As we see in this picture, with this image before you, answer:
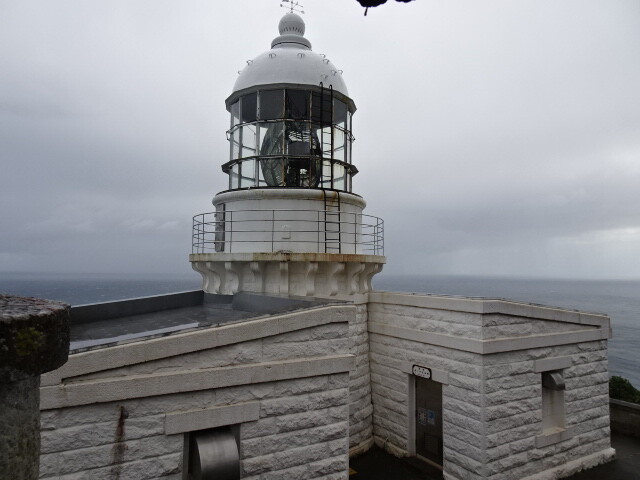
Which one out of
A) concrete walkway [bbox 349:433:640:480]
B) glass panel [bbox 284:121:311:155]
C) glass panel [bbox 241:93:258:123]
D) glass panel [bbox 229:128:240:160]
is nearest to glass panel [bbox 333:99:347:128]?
glass panel [bbox 284:121:311:155]

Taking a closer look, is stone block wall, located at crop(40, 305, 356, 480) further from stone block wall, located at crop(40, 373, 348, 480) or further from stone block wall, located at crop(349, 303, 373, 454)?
stone block wall, located at crop(349, 303, 373, 454)

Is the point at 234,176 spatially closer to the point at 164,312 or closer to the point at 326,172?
the point at 326,172

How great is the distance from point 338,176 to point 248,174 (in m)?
2.52

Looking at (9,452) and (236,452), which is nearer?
(9,452)

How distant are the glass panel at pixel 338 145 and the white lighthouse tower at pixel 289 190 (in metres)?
0.03

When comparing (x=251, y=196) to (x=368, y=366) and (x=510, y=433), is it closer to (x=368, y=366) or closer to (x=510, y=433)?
(x=368, y=366)

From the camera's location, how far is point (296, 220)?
34.7ft

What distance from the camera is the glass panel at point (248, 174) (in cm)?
1163

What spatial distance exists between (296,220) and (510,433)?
6482 millimetres

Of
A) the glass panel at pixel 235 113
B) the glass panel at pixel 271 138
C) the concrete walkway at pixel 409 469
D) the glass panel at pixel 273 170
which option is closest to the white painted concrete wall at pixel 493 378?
the concrete walkway at pixel 409 469

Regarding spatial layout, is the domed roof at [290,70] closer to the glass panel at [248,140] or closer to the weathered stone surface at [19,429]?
the glass panel at [248,140]

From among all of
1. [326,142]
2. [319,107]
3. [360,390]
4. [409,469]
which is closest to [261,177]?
[326,142]

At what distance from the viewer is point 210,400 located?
574 cm

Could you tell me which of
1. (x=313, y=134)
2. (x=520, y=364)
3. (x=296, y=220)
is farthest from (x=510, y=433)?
(x=313, y=134)
